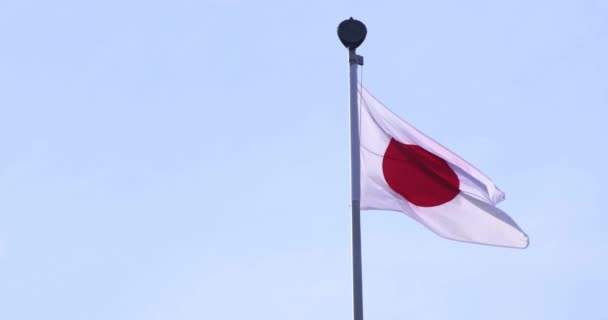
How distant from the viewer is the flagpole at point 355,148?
619 inches

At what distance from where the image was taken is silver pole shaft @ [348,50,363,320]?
1564 centimetres

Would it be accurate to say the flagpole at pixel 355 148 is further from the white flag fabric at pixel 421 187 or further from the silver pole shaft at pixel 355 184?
the white flag fabric at pixel 421 187

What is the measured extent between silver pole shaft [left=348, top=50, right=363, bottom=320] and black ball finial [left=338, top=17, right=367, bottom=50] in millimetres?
107

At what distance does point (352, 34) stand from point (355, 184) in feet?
7.52

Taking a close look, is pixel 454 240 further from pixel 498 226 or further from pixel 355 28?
pixel 355 28

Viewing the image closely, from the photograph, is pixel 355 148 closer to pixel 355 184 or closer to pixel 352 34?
pixel 355 184

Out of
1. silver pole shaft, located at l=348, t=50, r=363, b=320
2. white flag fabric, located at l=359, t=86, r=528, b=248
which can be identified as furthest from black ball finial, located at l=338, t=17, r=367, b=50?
white flag fabric, located at l=359, t=86, r=528, b=248

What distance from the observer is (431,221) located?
60.3 feet

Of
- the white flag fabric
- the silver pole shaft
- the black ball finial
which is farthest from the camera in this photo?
the white flag fabric

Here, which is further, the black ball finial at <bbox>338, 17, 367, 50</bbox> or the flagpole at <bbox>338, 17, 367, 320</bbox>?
the black ball finial at <bbox>338, 17, 367, 50</bbox>

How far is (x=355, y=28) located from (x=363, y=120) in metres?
1.35

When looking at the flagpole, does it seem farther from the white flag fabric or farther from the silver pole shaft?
the white flag fabric

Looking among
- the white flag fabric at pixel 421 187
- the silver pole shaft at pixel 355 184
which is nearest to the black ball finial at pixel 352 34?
the silver pole shaft at pixel 355 184

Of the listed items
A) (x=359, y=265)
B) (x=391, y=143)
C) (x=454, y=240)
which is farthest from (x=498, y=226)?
(x=359, y=265)
